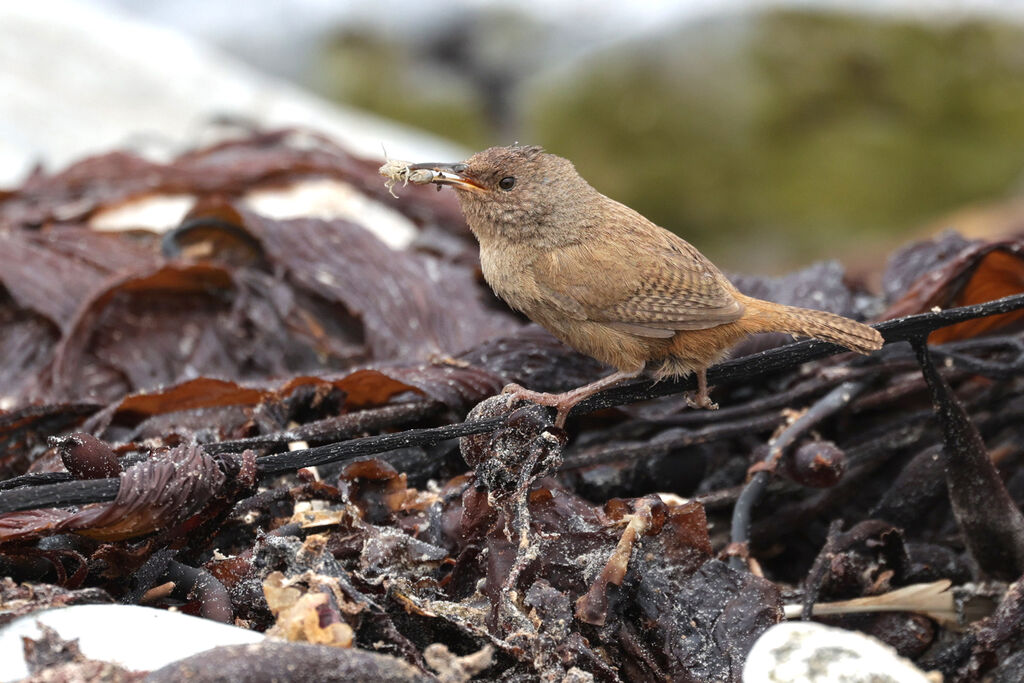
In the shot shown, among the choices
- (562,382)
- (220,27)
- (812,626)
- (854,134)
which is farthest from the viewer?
(220,27)

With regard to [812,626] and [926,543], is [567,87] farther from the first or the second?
[812,626]

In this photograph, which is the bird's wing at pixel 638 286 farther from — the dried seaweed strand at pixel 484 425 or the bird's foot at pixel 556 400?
the bird's foot at pixel 556 400

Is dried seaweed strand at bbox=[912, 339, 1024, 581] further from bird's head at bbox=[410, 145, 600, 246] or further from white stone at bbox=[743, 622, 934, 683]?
bird's head at bbox=[410, 145, 600, 246]

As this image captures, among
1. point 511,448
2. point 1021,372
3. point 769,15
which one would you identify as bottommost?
point 511,448

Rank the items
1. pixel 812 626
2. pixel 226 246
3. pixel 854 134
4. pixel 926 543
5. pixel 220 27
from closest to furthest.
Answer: pixel 812 626
pixel 926 543
pixel 226 246
pixel 854 134
pixel 220 27

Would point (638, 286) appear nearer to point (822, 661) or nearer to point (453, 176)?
point (453, 176)

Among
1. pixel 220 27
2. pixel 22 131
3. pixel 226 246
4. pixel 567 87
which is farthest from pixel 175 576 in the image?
pixel 220 27

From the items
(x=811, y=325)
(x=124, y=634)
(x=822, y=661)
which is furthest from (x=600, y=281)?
(x=124, y=634)
